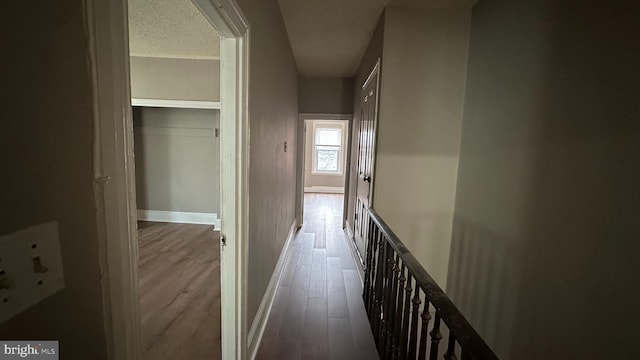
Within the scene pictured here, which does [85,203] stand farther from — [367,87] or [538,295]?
[367,87]

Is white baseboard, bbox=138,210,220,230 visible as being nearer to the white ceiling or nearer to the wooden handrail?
the white ceiling

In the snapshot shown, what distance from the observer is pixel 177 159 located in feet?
14.9

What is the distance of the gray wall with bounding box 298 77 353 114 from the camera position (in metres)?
4.46

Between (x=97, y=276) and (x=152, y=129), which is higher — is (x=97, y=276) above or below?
below

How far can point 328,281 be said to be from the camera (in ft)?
9.50

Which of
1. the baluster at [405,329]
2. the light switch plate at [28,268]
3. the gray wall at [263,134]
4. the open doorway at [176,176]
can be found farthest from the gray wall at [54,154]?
the baluster at [405,329]

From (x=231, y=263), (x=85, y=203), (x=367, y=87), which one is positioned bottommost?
(x=231, y=263)

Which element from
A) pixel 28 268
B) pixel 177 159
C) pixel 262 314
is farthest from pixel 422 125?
pixel 177 159

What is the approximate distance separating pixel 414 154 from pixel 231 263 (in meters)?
1.70

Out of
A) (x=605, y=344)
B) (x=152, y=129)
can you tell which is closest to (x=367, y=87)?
(x=605, y=344)

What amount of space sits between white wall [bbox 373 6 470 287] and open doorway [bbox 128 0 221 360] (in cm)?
171

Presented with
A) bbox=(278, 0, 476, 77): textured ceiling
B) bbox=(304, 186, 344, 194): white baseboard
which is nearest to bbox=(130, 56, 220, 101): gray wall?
bbox=(278, 0, 476, 77): textured ceiling

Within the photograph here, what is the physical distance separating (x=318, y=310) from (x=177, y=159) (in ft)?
11.9

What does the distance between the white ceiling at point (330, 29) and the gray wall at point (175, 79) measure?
47.9 inches
